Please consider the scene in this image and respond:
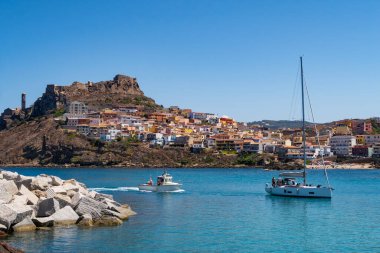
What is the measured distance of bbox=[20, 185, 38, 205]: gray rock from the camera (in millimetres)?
26094

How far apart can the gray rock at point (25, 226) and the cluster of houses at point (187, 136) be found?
103 m

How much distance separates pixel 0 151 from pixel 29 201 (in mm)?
128436

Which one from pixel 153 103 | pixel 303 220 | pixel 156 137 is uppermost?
pixel 153 103

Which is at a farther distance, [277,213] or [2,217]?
[277,213]

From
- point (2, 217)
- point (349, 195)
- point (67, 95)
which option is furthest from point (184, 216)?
point (67, 95)

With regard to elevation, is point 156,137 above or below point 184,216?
above

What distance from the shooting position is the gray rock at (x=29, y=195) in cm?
2609

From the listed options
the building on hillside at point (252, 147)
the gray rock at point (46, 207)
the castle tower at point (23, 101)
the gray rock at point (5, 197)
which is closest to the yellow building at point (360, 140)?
the building on hillside at point (252, 147)

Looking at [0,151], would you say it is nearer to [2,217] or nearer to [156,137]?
[156,137]

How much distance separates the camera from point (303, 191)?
1702 inches

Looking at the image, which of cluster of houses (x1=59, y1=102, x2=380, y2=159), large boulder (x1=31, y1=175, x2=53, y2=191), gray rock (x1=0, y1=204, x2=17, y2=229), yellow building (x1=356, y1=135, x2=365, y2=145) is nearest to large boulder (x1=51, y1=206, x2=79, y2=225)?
gray rock (x1=0, y1=204, x2=17, y2=229)

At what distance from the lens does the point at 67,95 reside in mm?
177625

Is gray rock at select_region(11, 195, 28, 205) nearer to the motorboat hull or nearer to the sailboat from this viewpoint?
the motorboat hull

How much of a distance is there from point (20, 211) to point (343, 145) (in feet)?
420
